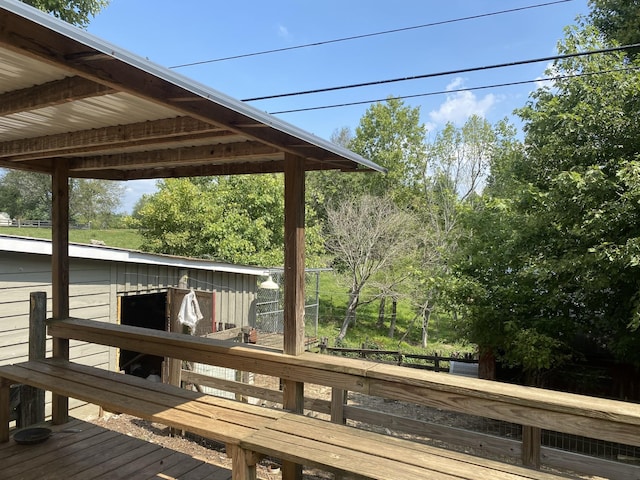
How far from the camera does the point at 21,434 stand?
2.88 m

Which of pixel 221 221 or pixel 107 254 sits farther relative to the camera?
pixel 221 221

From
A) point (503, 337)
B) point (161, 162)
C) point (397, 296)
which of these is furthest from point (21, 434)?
point (397, 296)

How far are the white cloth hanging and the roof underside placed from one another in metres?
3.79

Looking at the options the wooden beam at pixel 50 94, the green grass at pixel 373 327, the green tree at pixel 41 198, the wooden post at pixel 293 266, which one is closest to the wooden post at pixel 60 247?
the wooden beam at pixel 50 94

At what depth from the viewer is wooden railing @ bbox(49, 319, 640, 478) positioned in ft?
5.63

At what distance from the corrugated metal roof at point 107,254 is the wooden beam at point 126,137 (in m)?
2.57

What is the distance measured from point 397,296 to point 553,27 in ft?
30.8

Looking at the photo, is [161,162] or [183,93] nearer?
[183,93]

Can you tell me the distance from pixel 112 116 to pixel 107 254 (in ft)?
14.7

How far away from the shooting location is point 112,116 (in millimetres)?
2209

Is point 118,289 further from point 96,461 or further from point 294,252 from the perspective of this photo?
point 294,252

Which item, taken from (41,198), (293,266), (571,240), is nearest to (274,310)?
(571,240)

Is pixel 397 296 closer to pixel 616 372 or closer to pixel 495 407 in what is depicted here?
pixel 616 372

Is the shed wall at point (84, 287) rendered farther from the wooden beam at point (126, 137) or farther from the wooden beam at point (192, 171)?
the wooden beam at point (126, 137)
